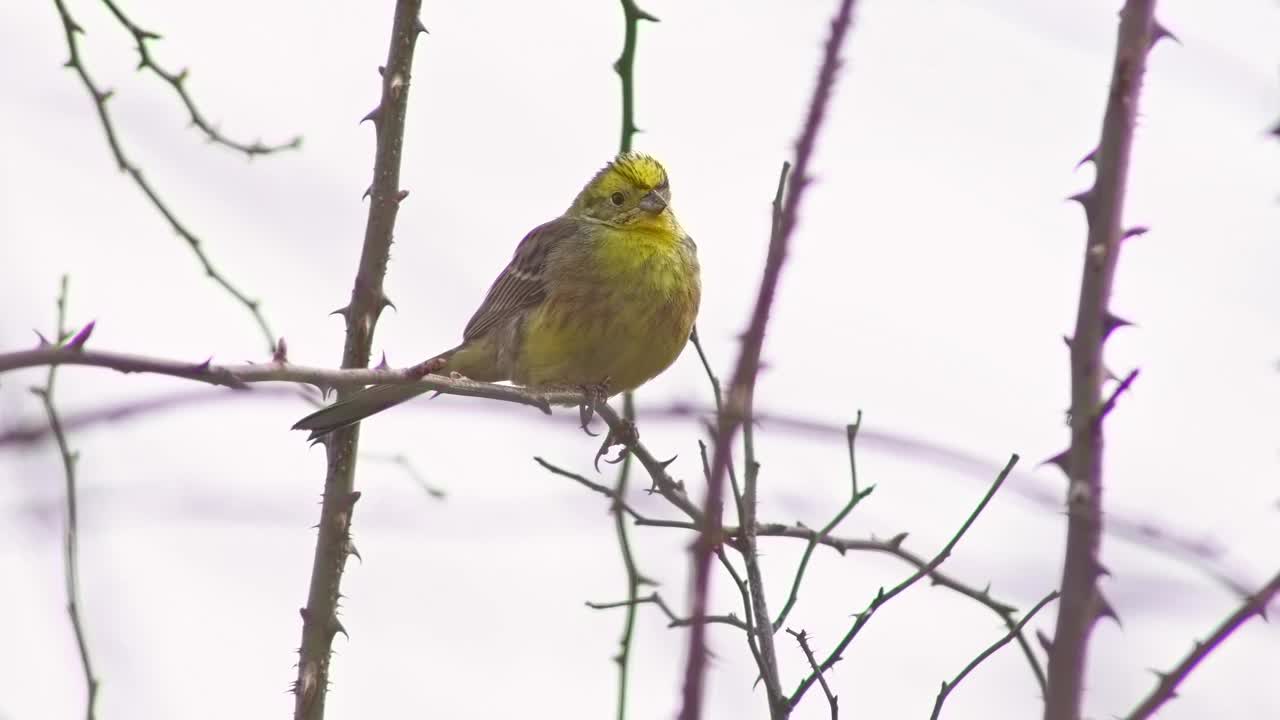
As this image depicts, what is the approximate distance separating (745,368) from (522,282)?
241 inches

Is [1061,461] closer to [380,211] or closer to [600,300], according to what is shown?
[380,211]

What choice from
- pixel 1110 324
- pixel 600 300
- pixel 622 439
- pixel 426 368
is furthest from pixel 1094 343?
pixel 600 300

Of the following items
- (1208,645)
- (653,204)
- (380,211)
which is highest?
(653,204)

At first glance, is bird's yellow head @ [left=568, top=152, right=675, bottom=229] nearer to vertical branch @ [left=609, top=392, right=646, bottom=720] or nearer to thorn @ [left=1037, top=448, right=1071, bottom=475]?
vertical branch @ [left=609, top=392, right=646, bottom=720]

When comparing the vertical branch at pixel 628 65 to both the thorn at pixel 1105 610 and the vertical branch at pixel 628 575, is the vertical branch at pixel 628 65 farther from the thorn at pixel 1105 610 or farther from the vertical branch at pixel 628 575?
the thorn at pixel 1105 610

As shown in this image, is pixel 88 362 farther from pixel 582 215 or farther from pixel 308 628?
pixel 582 215

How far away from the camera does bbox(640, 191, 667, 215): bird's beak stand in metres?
7.49

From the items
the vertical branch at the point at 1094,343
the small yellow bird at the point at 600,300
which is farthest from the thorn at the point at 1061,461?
the small yellow bird at the point at 600,300

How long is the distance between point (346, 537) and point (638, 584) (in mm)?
917

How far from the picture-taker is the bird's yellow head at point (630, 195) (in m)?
7.48

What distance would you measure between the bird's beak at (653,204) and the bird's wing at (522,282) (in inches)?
15.2

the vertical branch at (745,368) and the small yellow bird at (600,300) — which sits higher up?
the small yellow bird at (600,300)

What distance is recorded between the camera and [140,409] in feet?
4.93

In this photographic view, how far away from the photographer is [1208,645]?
1.72 meters
